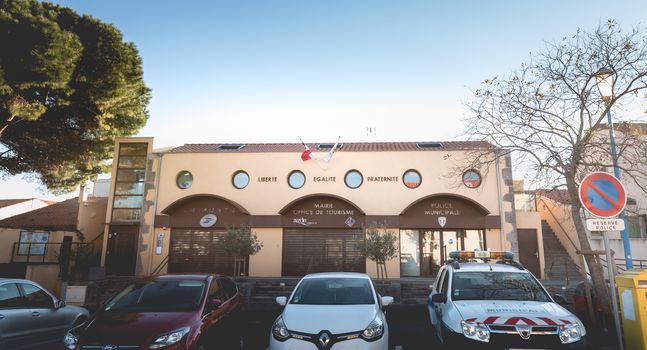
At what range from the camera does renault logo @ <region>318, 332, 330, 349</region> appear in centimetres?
562

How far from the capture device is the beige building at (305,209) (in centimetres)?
1747

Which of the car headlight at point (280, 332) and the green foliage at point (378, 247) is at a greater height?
the green foliage at point (378, 247)

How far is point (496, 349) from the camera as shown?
17.6 feet

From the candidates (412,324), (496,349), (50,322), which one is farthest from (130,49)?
(496,349)

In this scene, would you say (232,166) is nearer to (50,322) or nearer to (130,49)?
(130,49)

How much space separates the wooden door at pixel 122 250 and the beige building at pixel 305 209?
47mm

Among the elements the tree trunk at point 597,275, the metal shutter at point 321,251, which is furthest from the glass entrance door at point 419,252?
the tree trunk at point 597,275

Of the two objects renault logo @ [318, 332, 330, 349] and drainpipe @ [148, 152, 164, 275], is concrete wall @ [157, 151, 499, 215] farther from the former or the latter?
renault logo @ [318, 332, 330, 349]

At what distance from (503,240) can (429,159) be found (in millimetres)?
4704

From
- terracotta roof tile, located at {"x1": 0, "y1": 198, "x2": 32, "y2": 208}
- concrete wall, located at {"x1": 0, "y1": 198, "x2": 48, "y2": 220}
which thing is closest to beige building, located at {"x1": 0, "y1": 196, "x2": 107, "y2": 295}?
concrete wall, located at {"x1": 0, "y1": 198, "x2": 48, "y2": 220}

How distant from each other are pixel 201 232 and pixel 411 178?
1011cm

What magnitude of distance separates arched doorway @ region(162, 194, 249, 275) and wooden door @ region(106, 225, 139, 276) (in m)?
1.76

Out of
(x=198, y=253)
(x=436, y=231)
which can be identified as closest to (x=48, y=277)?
(x=198, y=253)

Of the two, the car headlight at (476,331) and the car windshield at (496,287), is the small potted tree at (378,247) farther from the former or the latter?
the car headlight at (476,331)
